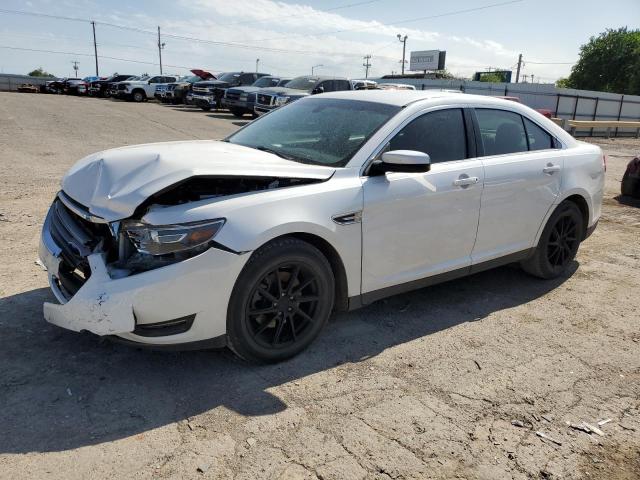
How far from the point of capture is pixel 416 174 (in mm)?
3945

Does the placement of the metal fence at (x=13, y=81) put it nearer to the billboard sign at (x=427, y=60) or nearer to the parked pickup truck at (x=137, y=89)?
the parked pickup truck at (x=137, y=89)

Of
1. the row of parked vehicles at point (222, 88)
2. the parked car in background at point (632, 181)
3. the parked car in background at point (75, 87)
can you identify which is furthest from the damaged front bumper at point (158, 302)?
the parked car in background at point (75, 87)

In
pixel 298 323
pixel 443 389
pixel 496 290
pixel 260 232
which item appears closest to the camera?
pixel 260 232

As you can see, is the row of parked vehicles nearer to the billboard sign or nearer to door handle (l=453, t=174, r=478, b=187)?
door handle (l=453, t=174, r=478, b=187)

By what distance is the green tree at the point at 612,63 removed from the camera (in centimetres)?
6262

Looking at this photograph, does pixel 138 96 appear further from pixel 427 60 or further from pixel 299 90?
pixel 427 60

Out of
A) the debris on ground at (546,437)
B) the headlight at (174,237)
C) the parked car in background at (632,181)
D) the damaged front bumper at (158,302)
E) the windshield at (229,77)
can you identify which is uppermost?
the windshield at (229,77)

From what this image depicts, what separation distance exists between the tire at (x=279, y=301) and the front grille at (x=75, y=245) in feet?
2.83

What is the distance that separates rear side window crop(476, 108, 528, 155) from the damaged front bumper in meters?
2.48

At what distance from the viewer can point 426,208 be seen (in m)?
3.92

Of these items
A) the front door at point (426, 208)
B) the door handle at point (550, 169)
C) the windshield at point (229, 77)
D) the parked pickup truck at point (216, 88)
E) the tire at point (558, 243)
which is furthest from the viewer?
the windshield at point (229, 77)

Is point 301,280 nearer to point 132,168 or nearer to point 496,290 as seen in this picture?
point 132,168

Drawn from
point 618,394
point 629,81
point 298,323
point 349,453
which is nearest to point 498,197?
point 618,394

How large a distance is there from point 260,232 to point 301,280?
493 mm
